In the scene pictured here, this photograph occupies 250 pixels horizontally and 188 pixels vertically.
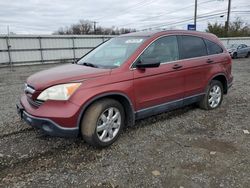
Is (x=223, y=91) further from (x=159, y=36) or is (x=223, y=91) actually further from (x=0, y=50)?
(x=0, y=50)

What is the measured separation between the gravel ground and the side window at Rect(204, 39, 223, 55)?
154 cm

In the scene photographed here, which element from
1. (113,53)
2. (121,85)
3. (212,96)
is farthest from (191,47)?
(121,85)

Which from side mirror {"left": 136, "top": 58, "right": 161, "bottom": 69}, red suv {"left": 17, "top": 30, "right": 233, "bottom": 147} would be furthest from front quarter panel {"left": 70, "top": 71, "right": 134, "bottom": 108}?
side mirror {"left": 136, "top": 58, "right": 161, "bottom": 69}

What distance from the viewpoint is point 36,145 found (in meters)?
3.98

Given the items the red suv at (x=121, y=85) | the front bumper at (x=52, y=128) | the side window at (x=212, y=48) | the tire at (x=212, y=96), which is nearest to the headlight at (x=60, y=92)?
the red suv at (x=121, y=85)

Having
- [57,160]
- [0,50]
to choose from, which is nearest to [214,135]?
[57,160]

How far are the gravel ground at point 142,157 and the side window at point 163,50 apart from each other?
1.29m

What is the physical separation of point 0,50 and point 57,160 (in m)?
14.8

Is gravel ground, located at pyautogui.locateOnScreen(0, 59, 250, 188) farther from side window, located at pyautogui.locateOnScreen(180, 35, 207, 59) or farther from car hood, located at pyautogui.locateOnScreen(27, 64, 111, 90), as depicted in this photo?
side window, located at pyautogui.locateOnScreen(180, 35, 207, 59)

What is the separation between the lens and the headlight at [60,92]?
343 centimetres

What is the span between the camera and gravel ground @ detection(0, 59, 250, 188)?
3.05m

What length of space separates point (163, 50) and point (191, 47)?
875mm

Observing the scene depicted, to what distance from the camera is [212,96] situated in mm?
5762

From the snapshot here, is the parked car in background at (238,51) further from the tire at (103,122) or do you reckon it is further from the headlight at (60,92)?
the headlight at (60,92)
